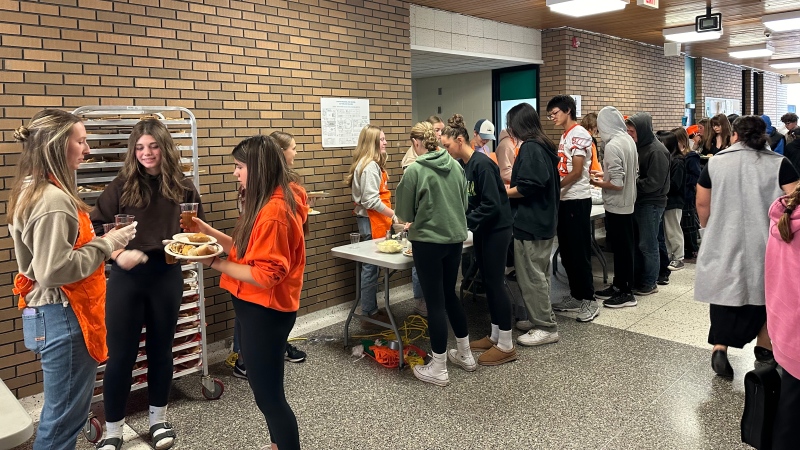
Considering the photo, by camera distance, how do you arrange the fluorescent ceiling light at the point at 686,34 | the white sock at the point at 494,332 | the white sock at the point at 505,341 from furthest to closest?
1. the fluorescent ceiling light at the point at 686,34
2. the white sock at the point at 494,332
3. the white sock at the point at 505,341

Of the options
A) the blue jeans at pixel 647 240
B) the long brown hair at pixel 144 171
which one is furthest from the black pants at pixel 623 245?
the long brown hair at pixel 144 171

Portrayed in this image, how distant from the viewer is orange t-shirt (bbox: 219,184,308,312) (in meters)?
2.42

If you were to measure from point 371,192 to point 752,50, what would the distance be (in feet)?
30.8

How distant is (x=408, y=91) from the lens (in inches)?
257

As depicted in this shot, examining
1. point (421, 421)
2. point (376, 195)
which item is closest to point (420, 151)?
point (376, 195)

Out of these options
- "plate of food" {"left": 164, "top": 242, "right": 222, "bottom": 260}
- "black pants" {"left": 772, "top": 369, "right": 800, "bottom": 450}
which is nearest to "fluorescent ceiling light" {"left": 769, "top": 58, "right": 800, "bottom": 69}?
"black pants" {"left": 772, "top": 369, "right": 800, "bottom": 450}

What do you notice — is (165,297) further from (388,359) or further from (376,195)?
(376,195)

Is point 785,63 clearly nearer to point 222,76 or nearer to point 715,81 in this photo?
point 715,81

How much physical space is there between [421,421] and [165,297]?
1.66m

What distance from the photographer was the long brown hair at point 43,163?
2312 mm

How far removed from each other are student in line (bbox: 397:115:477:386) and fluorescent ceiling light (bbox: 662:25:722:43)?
6324 mm

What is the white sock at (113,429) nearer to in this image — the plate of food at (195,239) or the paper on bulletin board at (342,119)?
the plate of food at (195,239)

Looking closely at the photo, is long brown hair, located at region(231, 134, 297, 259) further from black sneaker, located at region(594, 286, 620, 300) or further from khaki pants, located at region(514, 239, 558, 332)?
black sneaker, located at region(594, 286, 620, 300)

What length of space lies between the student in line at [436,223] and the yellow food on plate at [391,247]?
1.94 feet
